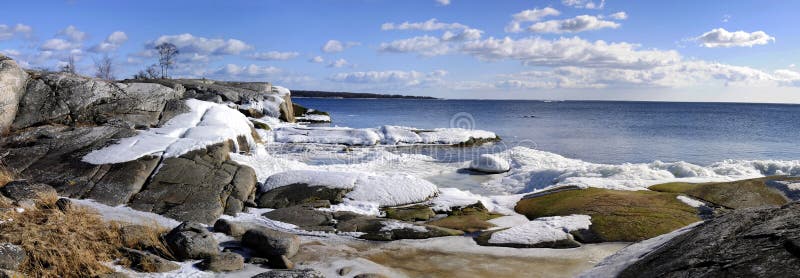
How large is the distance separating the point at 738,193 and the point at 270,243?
46.4 ft

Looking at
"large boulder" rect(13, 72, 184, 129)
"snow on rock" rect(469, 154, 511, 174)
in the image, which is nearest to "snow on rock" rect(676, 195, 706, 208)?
"snow on rock" rect(469, 154, 511, 174)

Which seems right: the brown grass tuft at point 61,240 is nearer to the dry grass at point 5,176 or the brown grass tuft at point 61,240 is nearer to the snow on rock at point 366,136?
the dry grass at point 5,176

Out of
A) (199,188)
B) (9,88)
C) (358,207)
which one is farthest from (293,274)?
(9,88)

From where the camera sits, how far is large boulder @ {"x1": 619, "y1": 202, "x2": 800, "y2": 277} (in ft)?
15.6

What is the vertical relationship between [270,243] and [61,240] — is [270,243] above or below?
below

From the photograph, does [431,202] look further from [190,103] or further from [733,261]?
[190,103]

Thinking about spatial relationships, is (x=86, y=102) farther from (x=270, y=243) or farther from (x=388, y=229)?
(x=388, y=229)

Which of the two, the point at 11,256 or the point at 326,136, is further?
the point at 326,136

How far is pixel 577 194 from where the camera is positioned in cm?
1666

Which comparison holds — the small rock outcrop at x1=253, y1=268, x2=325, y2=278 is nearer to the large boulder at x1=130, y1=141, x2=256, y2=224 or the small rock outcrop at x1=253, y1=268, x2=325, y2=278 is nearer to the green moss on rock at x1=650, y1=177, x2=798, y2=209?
the large boulder at x1=130, y1=141, x2=256, y2=224

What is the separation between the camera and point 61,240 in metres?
9.31

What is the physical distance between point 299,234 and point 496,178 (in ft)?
48.4

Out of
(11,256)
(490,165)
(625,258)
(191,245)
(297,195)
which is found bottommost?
(490,165)

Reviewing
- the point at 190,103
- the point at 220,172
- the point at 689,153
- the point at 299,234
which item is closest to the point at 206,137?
the point at 220,172
